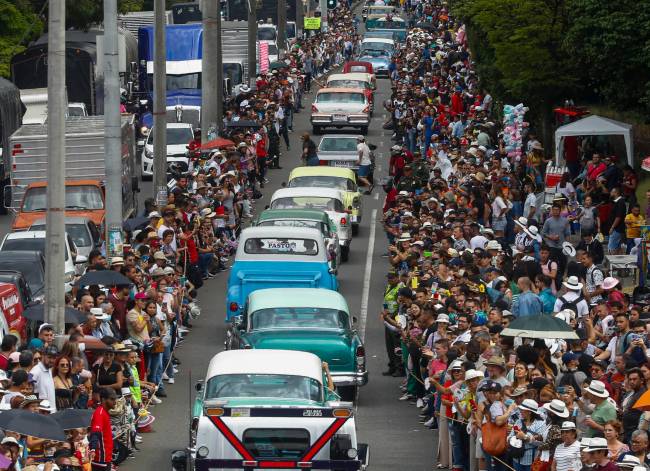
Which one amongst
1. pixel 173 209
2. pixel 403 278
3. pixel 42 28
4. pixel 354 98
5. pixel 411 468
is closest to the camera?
pixel 411 468

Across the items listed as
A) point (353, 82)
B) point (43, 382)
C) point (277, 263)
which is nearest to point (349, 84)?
point (353, 82)

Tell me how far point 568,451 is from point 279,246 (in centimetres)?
1234

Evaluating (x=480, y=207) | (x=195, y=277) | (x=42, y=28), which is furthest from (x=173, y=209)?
(x=42, y=28)

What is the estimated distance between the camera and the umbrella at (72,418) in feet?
50.6

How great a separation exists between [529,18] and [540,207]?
898 centimetres

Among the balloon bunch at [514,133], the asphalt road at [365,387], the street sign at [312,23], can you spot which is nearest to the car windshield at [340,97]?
the asphalt road at [365,387]

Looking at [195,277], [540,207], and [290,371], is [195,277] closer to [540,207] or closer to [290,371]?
[540,207]

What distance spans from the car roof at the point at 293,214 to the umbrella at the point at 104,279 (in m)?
7.30

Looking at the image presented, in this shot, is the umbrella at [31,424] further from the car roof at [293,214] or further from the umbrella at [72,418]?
the car roof at [293,214]

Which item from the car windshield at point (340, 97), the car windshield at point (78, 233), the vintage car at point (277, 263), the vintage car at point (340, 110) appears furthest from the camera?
the car windshield at point (340, 97)

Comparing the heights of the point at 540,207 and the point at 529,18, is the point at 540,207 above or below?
below

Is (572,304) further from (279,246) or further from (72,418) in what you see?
(72,418)

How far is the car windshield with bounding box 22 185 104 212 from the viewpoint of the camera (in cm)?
3209

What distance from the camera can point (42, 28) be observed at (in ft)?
202
